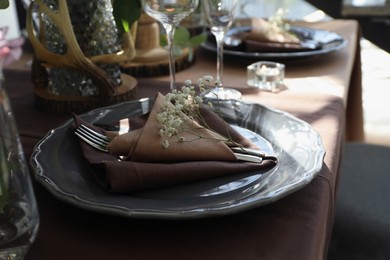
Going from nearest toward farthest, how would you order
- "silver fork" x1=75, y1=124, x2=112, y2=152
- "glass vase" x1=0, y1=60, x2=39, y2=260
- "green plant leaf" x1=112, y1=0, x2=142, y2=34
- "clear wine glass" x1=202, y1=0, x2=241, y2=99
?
"glass vase" x1=0, y1=60, x2=39, y2=260 → "silver fork" x1=75, y1=124, x2=112, y2=152 → "green plant leaf" x1=112, y1=0, x2=142, y2=34 → "clear wine glass" x1=202, y1=0, x2=241, y2=99

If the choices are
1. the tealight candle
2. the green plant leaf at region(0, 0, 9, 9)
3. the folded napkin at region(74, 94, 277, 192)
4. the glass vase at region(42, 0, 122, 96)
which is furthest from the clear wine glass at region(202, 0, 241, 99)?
the green plant leaf at region(0, 0, 9, 9)

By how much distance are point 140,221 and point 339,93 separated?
59cm

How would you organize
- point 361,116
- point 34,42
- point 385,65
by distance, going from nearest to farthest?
point 34,42 < point 361,116 < point 385,65

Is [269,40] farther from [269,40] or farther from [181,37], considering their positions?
[181,37]

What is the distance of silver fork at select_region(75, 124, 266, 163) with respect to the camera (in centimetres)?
61

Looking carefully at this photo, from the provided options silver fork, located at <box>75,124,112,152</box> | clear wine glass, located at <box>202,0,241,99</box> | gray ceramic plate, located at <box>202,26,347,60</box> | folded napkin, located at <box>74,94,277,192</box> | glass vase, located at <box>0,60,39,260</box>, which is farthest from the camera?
gray ceramic plate, located at <box>202,26,347,60</box>

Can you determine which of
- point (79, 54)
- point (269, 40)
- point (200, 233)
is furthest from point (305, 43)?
point (200, 233)

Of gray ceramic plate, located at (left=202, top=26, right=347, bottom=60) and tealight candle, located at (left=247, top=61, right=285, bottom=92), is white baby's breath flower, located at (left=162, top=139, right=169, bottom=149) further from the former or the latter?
gray ceramic plate, located at (left=202, top=26, right=347, bottom=60)

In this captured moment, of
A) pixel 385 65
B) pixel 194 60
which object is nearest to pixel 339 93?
pixel 194 60

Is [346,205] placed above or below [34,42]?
below

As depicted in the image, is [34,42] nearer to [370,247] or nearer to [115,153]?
[115,153]

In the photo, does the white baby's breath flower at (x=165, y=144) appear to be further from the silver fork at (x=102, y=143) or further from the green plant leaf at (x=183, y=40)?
the green plant leaf at (x=183, y=40)

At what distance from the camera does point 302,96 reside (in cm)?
94

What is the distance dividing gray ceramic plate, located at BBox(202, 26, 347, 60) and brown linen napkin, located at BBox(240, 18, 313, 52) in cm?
1
